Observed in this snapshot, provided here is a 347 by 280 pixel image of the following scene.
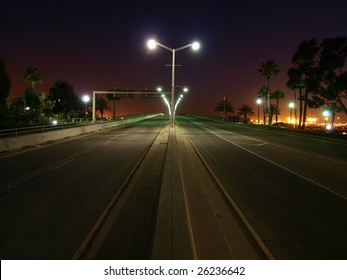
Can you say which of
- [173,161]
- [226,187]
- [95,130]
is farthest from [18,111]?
[226,187]

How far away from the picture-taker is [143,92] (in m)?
79.9

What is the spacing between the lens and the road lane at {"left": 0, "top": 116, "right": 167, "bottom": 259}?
6488 mm

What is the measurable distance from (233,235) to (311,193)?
193 inches

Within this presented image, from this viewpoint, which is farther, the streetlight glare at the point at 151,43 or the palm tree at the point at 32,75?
the palm tree at the point at 32,75

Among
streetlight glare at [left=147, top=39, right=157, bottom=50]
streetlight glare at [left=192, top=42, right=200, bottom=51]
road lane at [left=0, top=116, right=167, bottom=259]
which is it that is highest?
streetlight glare at [left=192, top=42, right=200, bottom=51]

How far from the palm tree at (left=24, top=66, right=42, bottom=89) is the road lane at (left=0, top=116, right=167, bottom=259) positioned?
9150 cm

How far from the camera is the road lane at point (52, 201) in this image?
6.49 m

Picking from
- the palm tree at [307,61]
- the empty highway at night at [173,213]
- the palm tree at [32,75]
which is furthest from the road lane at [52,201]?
the palm tree at [32,75]

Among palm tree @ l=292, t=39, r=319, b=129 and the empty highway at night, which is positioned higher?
palm tree @ l=292, t=39, r=319, b=129

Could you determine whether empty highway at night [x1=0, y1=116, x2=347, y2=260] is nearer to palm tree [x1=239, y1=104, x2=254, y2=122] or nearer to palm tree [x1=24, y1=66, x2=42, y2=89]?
palm tree [x1=24, y1=66, x2=42, y2=89]

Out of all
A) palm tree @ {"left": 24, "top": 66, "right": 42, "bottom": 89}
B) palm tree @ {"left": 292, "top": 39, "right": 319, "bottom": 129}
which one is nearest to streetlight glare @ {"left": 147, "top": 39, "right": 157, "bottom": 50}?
palm tree @ {"left": 292, "top": 39, "right": 319, "bottom": 129}

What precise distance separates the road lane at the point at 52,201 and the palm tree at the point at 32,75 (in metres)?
91.5

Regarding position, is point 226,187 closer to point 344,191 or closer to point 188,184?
point 188,184

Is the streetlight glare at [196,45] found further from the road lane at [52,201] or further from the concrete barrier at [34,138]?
the road lane at [52,201]
